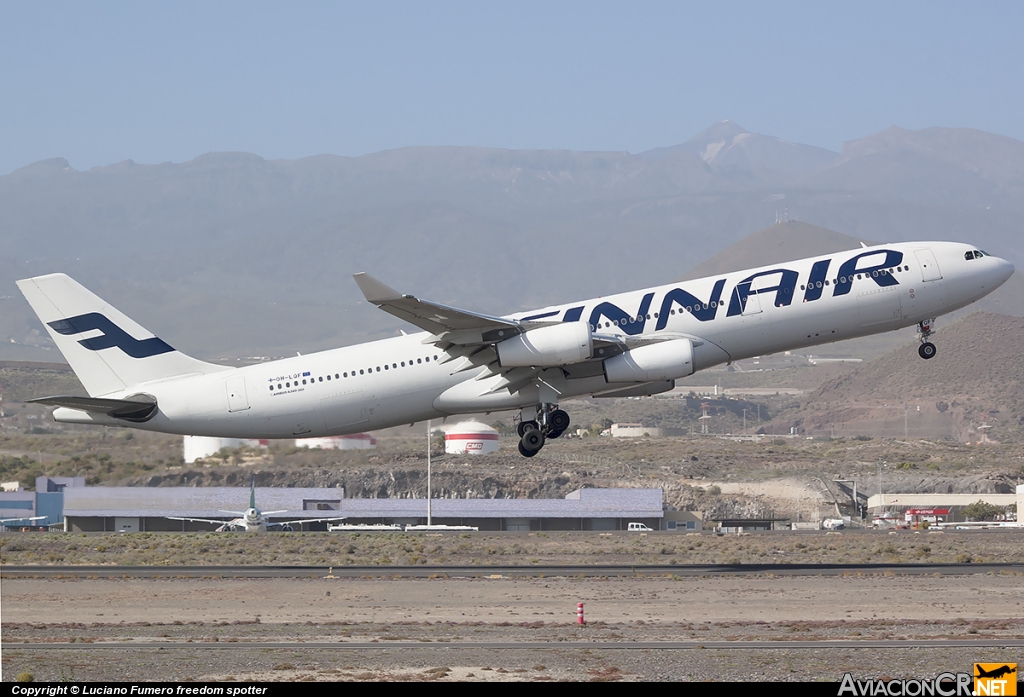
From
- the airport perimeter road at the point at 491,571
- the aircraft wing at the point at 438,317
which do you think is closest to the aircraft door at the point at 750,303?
the aircraft wing at the point at 438,317

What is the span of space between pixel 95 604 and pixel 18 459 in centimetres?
4696

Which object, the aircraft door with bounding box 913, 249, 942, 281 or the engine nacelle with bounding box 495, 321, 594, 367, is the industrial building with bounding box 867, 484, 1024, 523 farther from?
the engine nacelle with bounding box 495, 321, 594, 367

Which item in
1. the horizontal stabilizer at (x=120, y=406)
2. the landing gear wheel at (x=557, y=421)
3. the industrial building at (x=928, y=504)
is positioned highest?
the horizontal stabilizer at (x=120, y=406)

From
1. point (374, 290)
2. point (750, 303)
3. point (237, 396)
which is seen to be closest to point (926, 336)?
point (750, 303)

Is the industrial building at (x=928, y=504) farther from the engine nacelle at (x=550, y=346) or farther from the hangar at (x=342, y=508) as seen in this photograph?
the engine nacelle at (x=550, y=346)

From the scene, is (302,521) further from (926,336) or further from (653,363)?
(926,336)

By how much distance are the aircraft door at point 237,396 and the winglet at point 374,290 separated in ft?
28.6

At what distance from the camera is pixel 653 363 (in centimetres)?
4100

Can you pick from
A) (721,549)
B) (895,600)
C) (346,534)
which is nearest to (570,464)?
(346,534)

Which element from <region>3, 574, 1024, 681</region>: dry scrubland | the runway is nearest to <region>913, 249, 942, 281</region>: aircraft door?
<region>3, 574, 1024, 681</region>: dry scrubland

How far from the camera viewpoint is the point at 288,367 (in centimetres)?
4403

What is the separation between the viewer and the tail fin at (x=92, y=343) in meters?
44.8

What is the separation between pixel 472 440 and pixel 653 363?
6482 cm

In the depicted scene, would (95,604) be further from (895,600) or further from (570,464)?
(570,464)
